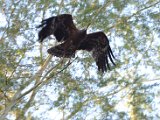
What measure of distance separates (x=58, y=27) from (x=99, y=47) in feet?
2.48

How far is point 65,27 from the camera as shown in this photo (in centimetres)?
607

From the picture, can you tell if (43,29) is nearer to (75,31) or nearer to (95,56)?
(75,31)

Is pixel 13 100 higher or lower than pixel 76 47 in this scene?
lower

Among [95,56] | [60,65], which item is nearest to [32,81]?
[60,65]

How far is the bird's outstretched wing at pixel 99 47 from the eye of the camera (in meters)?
6.09

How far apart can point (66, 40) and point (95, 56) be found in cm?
60

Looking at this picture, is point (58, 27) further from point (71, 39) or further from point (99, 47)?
point (99, 47)

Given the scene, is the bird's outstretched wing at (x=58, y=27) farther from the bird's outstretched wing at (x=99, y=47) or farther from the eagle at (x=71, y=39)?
the bird's outstretched wing at (x=99, y=47)

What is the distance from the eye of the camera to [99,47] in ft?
20.5

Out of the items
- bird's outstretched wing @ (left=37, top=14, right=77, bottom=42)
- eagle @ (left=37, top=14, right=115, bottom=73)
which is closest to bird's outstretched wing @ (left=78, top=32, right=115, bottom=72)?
eagle @ (left=37, top=14, right=115, bottom=73)

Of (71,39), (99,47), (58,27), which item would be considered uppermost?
(58,27)

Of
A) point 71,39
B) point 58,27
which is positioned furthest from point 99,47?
point 58,27

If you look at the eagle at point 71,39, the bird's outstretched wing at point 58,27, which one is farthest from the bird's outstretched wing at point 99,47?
the bird's outstretched wing at point 58,27

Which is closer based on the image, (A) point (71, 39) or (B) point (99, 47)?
(A) point (71, 39)
